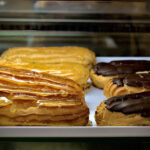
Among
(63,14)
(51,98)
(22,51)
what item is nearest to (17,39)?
(22,51)

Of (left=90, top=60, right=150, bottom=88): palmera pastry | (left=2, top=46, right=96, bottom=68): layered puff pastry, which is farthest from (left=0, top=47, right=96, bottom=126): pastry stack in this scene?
(left=2, top=46, right=96, bottom=68): layered puff pastry

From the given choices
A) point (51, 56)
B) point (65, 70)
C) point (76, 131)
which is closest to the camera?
point (76, 131)

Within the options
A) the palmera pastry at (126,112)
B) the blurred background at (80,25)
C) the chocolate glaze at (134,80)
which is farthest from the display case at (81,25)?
the palmera pastry at (126,112)

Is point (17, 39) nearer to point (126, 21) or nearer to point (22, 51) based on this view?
point (22, 51)

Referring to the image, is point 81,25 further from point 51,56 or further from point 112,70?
point 112,70

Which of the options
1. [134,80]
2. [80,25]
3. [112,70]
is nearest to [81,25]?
[80,25]
